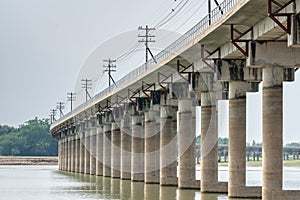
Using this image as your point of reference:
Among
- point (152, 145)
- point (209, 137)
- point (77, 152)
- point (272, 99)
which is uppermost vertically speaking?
point (272, 99)

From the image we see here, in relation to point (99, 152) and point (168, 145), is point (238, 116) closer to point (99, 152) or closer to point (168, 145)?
point (168, 145)

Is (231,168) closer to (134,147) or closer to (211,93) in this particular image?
(211,93)

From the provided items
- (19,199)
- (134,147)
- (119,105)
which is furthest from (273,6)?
(119,105)

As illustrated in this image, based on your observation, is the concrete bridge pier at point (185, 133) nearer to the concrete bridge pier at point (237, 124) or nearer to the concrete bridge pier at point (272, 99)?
the concrete bridge pier at point (237, 124)

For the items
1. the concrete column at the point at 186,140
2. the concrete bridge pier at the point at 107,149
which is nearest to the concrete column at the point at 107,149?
the concrete bridge pier at the point at 107,149

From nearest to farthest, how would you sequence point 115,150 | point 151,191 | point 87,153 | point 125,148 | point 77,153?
point 151,191 → point 125,148 → point 115,150 → point 87,153 → point 77,153

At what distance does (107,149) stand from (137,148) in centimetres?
2068

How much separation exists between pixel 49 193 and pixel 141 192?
6690mm

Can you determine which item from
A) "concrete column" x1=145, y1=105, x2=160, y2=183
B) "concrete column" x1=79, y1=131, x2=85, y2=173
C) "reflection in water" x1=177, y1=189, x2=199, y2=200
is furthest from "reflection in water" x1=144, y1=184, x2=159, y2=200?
"concrete column" x1=79, y1=131, x2=85, y2=173

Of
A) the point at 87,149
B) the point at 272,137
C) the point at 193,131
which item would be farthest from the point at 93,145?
the point at 272,137

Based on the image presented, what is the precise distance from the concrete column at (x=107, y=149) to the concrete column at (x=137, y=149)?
16023mm

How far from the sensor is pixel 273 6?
44.6 m

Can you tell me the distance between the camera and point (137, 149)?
307ft

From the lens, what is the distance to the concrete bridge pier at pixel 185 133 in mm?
75750
